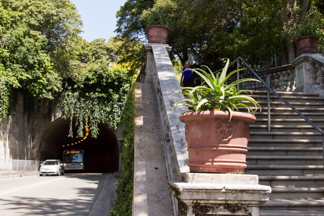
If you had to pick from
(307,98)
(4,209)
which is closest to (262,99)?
(307,98)

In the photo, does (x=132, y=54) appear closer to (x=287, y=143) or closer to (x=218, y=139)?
(x=287, y=143)

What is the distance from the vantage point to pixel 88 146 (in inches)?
1515

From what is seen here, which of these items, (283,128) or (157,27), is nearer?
(283,128)

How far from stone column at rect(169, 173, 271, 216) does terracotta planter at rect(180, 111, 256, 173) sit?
10 cm

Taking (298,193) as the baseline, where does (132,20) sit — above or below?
above

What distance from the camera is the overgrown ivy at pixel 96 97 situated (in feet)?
70.9

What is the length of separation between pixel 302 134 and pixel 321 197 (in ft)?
5.91

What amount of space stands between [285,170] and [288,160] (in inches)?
15.0

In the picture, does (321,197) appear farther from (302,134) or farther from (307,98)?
(307,98)

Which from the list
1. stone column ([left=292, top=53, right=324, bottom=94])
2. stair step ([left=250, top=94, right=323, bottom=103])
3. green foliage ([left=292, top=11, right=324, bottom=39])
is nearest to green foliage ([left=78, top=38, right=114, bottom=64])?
green foliage ([left=292, top=11, right=324, bottom=39])

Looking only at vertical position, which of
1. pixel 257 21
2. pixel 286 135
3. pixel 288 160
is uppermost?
pixel 257 21

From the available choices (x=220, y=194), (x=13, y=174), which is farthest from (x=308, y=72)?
(x=13, y=174)

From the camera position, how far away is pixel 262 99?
7934 mm

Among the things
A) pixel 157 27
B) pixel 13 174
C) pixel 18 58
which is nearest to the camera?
pixel 157 27
